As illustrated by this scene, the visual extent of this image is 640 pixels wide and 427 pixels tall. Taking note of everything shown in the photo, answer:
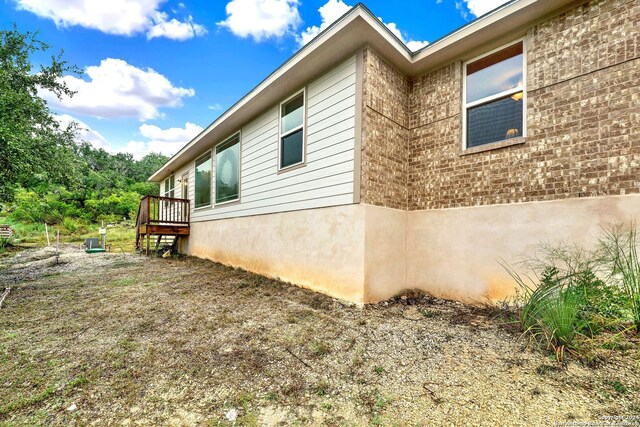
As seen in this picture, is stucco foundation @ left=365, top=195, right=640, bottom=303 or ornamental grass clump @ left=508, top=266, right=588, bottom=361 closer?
ornamental grass clump @ left=508, top=266, right=588, bottom=361

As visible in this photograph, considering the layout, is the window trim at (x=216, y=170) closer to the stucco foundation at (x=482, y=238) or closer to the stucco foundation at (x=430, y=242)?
the stucco foundation at (x=430, y=242)

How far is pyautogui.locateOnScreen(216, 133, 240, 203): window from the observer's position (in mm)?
7566

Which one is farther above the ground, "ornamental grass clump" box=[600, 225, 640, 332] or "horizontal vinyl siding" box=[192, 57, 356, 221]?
"horizontal vinyl siding" box=[192, 57, 356, 221]

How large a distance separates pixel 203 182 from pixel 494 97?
8.47m

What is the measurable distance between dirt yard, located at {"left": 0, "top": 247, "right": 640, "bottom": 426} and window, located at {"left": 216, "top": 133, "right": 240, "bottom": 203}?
401cm

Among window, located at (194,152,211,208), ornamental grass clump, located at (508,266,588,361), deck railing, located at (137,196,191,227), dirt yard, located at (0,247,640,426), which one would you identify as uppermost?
window, located at (194,152,211,208)

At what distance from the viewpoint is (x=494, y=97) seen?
13.2ft

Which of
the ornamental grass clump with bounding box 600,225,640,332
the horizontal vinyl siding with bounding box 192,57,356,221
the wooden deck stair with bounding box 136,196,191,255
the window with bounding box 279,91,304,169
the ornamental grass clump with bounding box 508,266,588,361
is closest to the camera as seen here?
the ornamental grass clump with bounding box 508,266,588,361

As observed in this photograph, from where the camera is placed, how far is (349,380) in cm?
218

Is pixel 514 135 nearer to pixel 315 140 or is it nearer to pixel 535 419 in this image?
pixel 315 140

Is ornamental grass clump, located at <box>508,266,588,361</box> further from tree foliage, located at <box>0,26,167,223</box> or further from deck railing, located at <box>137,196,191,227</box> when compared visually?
deck railing, located at <box>137,196,191,227</box>

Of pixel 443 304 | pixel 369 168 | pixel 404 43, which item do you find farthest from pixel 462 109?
pixel 443 304

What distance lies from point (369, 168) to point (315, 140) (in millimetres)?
1333

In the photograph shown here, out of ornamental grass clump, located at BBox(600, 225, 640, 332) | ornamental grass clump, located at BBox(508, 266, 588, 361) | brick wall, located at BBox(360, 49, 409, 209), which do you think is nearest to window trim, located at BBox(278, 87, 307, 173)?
brick wall, located at BBox(360, 49, 409, 209)
